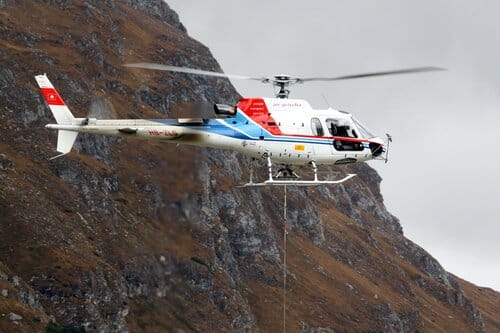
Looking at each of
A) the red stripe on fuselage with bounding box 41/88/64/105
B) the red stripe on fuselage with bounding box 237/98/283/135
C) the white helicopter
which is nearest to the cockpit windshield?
the white helicopter

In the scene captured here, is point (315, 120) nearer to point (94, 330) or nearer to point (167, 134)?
point (167, 134)

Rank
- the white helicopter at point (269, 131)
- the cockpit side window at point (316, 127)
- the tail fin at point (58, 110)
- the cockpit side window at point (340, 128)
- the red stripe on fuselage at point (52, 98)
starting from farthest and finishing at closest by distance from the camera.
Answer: the cockpit side window at point (340, 128)
the cockpit side window at point (316, 127)
the red stripe on fuselage at point (52, 98)
the tail fin at point (58, 110)
the white helicopter at point (269, 131)

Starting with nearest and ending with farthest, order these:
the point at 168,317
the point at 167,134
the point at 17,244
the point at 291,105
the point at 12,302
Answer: the point at 168,317 → the point at 167,134 → the point at 291,105 → the point at 12,302 → the point at 17,244

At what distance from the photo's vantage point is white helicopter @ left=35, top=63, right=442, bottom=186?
244 feet

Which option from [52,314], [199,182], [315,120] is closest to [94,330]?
[52,314]

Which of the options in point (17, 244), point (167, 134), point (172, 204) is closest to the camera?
point (172, 204)

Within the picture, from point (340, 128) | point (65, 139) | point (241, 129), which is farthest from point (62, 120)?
point (340, 128)

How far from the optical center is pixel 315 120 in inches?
3127

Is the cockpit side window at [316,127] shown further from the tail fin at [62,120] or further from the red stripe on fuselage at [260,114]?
the tail fin at [62,120]

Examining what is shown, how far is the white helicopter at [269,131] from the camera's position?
74312 mm

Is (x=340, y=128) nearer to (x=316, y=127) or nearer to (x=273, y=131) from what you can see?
(x=316, y=127)

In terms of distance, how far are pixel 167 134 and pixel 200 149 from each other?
7744 mm

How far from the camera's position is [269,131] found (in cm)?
7806

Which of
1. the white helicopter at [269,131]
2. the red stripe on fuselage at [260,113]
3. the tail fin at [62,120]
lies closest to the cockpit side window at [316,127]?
the white helicopter at [269,131]
